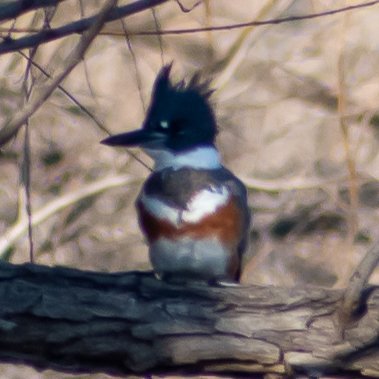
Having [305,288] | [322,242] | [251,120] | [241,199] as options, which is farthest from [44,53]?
[305,288]

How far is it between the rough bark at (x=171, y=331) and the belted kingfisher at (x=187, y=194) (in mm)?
503

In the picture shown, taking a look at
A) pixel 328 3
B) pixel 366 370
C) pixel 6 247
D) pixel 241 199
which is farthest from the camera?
pixel 328 3

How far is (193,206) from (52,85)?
4.93 feet

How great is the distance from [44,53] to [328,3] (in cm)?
138

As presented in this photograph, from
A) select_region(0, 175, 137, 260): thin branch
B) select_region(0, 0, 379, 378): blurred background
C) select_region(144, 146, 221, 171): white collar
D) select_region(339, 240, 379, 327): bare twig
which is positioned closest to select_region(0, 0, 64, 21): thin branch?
select_region(339, 240, 379, 327): bare twig

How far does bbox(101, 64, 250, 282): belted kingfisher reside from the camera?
3.94 metres

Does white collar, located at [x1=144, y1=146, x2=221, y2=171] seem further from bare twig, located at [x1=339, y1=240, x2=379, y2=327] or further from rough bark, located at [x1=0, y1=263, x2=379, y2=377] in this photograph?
bare twig, located at [x1=339, y1=240, x2=379, y2=327]

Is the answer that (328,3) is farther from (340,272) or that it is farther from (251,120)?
(340,272)

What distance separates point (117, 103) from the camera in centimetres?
663

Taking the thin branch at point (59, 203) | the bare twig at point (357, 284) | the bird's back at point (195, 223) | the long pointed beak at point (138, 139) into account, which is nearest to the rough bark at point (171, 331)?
the bare twig at point (357, 284)

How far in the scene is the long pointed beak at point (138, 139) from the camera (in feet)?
13.2

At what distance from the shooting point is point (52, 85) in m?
2.53

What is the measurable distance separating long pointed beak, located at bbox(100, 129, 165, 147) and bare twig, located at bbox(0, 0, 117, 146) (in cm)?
140

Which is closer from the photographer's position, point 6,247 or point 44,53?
point 6,247
